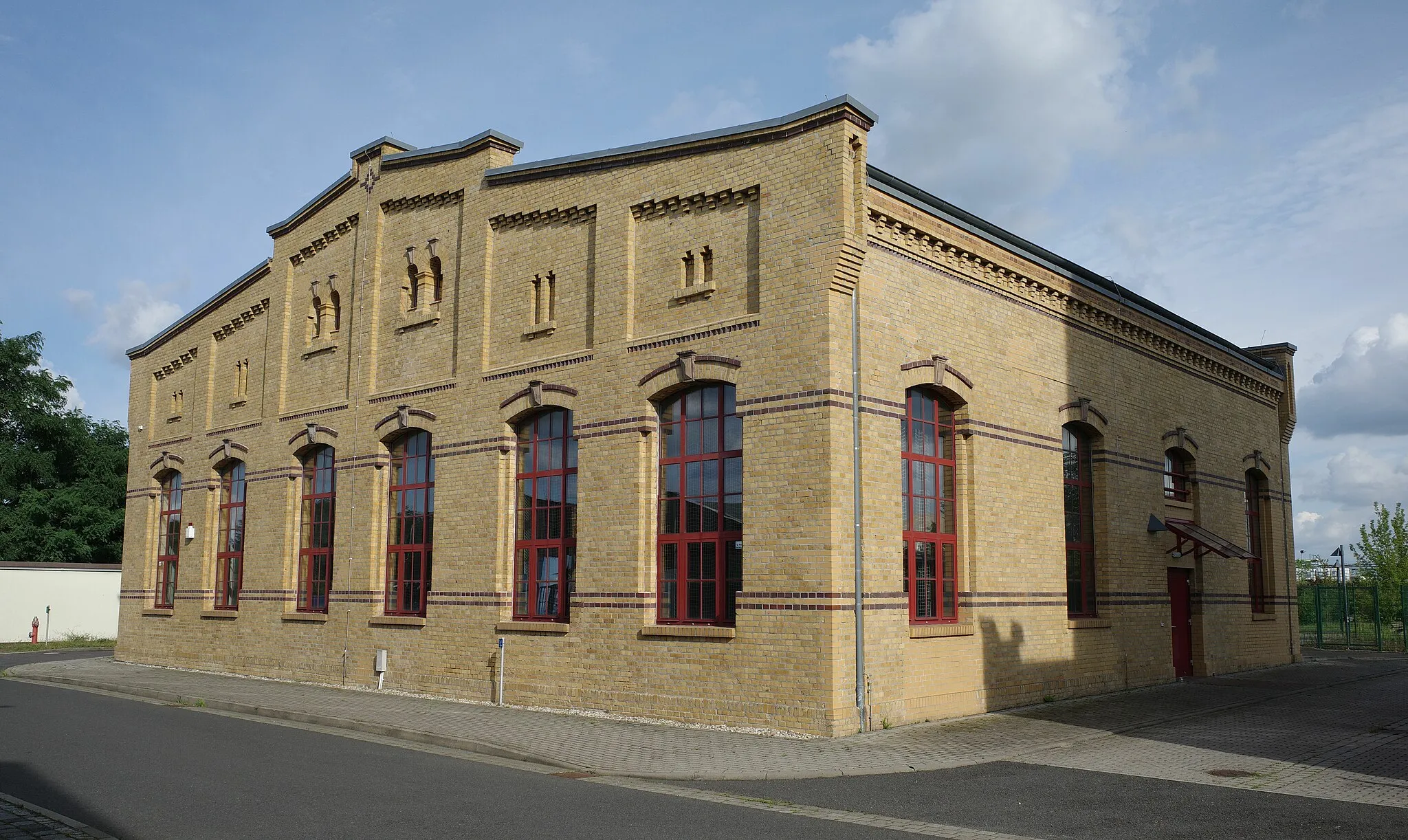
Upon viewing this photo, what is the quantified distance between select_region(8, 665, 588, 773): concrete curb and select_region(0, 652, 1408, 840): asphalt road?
52 centimetres

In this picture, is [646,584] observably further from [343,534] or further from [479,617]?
[343,534]

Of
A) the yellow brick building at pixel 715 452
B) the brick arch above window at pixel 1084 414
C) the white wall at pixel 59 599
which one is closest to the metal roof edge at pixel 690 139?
the yellow brick building at pixel 715 452

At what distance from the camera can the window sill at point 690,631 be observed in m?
14.6

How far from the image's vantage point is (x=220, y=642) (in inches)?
981

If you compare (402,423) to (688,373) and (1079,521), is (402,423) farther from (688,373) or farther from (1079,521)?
(1079,521)

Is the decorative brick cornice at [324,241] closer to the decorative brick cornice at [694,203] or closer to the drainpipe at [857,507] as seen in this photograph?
the decorative brick cornice at [694,203]

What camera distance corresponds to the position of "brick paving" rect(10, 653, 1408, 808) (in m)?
11.5

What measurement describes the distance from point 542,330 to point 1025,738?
9776mm

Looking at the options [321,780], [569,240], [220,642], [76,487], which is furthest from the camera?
[76,487]

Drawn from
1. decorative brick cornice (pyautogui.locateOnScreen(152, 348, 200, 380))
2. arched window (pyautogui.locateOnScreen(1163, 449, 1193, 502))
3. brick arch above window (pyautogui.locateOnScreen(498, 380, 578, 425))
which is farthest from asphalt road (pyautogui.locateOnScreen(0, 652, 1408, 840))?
decorative brick cornice (pyautogui.locateOnScreen(152, 348, 200, 380))

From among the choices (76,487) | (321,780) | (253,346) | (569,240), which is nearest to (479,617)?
(569,240)

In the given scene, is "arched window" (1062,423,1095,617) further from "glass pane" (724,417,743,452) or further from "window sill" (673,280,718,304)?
"window sill" (673,280,718,304)

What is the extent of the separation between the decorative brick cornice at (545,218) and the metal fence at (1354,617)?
1066 inches

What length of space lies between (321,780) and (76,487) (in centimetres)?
4567
